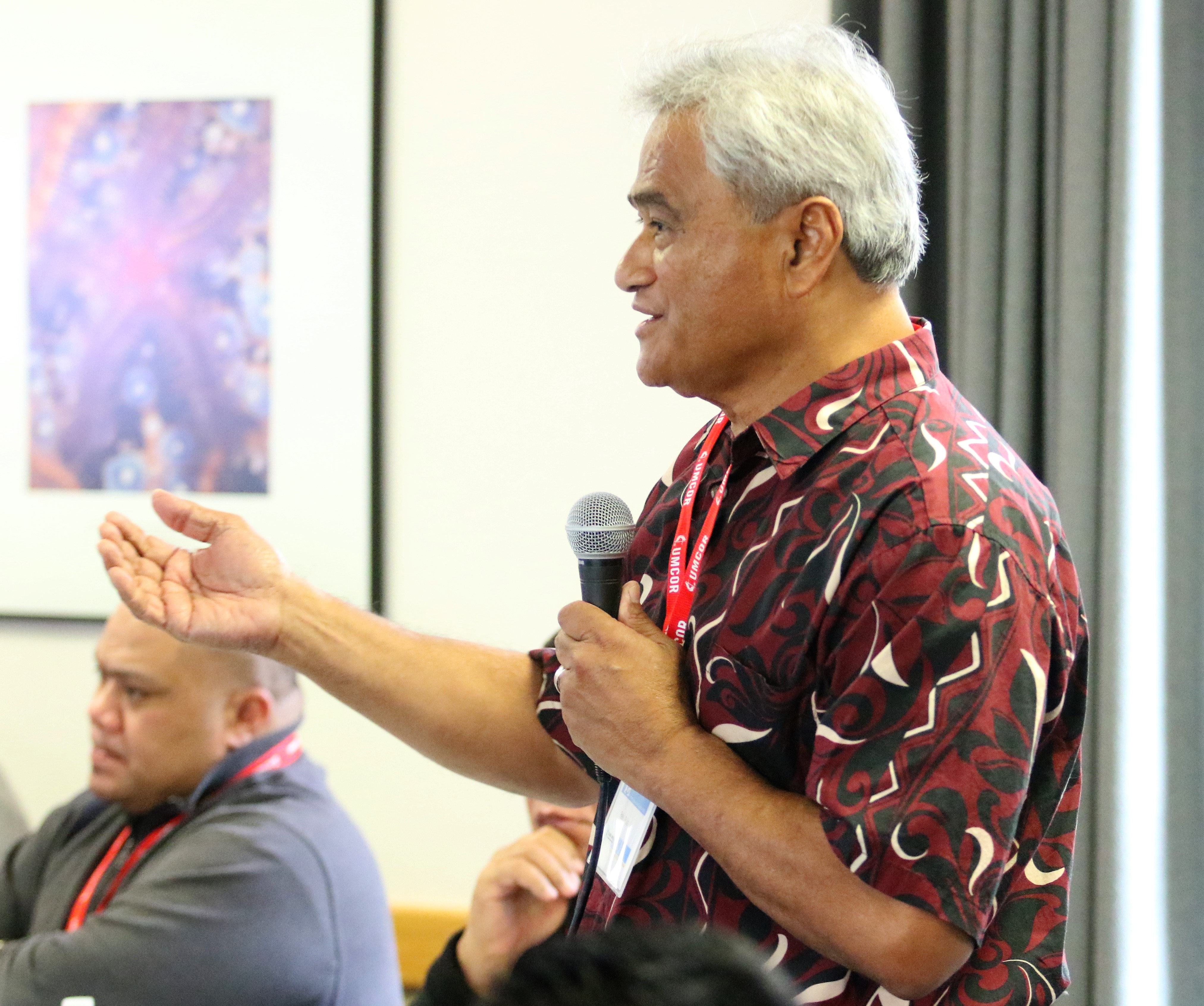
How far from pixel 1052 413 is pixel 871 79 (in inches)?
45.8

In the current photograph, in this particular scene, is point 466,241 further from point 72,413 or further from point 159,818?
point 159,818

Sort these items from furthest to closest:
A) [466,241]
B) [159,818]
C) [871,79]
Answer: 1. [466,241]
2. [159,818]
3. [871,79]

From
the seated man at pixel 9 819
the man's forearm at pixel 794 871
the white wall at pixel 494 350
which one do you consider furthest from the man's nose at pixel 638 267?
the seated man at pixel 9 819

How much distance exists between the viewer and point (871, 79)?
1270 mm

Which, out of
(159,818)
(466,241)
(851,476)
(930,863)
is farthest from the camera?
(466,241)

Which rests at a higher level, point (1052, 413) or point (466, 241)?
point (466, 241)

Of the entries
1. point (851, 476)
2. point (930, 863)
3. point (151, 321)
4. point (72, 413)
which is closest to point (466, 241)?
point (151, 321)

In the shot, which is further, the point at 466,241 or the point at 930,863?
the point at 466,241

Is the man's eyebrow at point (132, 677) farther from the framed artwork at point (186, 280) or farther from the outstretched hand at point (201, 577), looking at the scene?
the outstretched hand at point (201, 577)

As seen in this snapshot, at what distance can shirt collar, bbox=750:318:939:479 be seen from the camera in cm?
118

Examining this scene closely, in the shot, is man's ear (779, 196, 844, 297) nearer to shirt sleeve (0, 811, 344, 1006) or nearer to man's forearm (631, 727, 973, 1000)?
man's forearm (631, 727, 973, 1000)

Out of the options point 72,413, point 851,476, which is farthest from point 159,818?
point 851,476

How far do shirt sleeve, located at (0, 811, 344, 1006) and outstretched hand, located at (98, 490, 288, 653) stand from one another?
67cm

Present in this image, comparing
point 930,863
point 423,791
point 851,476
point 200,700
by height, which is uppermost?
point 851,476
